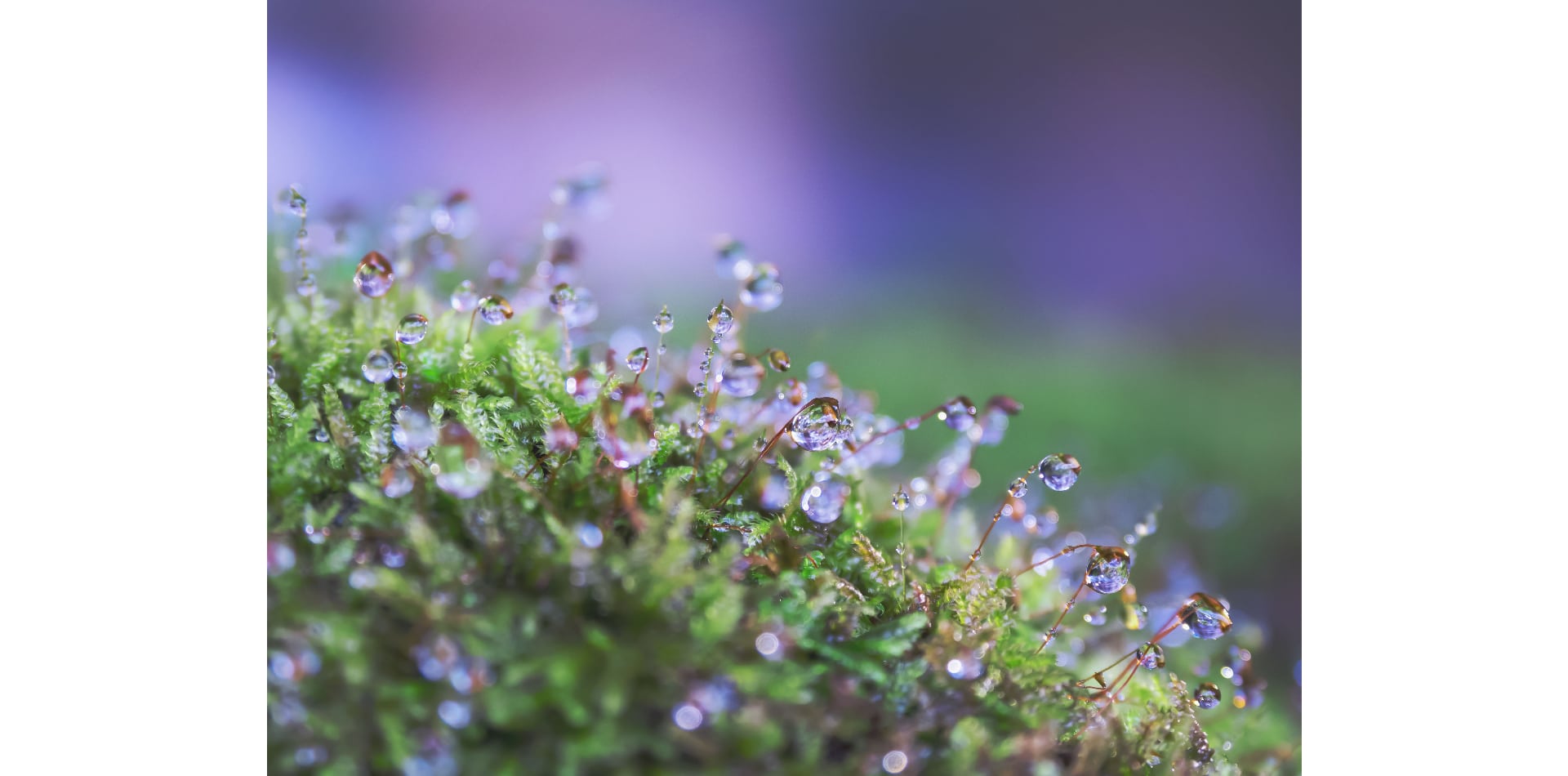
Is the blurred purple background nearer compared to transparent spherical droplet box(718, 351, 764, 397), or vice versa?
transparent spherical droplet box(718, 351, 764, 397)

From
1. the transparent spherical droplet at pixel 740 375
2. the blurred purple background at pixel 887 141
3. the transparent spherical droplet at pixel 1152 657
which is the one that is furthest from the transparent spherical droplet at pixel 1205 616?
the blurred purple background at pixel 887 141

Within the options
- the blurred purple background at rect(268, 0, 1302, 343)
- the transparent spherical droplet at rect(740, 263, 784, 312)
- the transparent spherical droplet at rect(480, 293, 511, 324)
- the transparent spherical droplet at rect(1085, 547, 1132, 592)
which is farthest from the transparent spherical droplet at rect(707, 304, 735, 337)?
the blurred purple background at rect(268, 0, 1302, 343)

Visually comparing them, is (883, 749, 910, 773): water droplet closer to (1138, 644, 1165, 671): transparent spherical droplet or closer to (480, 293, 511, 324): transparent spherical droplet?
(1138, 644, 1165, 671): transparent spherical droplet

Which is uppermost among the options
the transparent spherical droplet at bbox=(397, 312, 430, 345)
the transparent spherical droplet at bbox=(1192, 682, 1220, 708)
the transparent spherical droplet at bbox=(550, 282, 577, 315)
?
the transparent spherical droplet at bbox=(550, 282, 577, 315)

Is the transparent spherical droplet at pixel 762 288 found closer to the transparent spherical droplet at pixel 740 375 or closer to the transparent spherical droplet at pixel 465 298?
the transparent spherical droplet at pixel 740 375

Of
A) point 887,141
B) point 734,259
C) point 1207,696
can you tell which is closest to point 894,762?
point 1207,696

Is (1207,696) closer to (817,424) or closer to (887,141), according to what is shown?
(817,424)

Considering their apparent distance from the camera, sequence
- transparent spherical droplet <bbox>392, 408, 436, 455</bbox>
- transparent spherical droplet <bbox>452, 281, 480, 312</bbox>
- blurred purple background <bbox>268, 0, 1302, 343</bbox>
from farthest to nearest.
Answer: blurred purple background <bbox>268, 0, 1302, 343</bbox> → transparent spherical droplet <bbox>452, 281, 480, 312</bbox> → transparent spherical droplet <bbox>392, 408, 436, 455</bbox>
